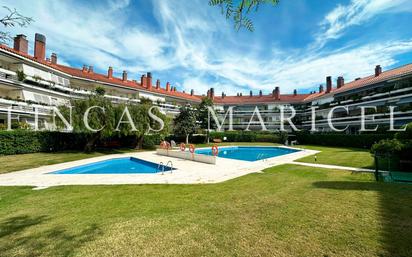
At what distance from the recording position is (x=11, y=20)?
3.09 m

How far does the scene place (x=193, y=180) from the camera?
432 inches

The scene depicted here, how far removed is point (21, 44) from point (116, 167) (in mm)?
23943

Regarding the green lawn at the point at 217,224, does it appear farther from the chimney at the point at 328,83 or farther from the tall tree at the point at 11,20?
the chimney at the point at 328,83

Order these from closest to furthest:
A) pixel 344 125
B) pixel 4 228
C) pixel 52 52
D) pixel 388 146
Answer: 1. pixel 4 228
2. pixel 388 146
3. pixel 52 52
4. pixel 344 125

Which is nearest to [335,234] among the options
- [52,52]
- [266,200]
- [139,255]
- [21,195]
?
[266,200]

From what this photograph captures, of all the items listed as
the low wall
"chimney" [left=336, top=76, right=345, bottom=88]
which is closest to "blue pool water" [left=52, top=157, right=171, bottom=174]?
the low wall

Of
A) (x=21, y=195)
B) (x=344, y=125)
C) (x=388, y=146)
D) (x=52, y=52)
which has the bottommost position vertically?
(x=21, y=195)

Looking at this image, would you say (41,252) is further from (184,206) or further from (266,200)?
(266,200)

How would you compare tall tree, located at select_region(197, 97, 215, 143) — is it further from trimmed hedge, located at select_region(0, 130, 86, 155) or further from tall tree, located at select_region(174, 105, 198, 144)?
trimmed hedge, located at select_region(0, 130, 86, 155)

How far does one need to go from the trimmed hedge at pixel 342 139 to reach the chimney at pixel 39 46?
45147 mm

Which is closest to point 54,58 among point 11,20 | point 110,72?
point 110,72

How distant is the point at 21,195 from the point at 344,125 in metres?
44.8

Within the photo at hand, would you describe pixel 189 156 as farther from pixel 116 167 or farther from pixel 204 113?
pixel 204 113

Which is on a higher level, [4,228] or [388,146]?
[388,146]
